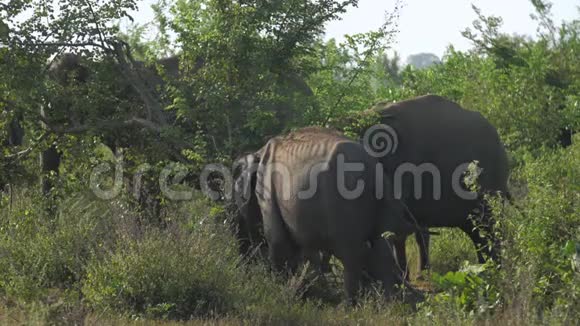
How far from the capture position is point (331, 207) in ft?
32.8

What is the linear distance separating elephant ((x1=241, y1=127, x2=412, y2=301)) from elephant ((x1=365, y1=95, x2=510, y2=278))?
178 centimetres

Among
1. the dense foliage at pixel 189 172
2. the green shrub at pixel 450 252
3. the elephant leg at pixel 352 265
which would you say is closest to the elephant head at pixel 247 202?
the dense foliage at pixel 189 172

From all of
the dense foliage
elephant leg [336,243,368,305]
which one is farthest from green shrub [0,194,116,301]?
elephant leg [336,243,368,305]

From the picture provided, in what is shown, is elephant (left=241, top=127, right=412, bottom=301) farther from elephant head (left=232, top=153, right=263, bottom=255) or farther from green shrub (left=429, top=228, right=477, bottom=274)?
green shrub (left=429, top=228, right=477, bottom=274)

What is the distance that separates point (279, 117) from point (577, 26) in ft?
50.1

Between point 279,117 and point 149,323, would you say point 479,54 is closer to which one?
point 279,117

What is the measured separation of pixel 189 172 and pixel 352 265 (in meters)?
2.70

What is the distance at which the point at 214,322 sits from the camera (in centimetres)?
888

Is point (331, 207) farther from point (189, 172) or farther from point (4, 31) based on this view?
point (4, 31)

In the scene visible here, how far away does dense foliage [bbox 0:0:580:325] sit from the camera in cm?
899

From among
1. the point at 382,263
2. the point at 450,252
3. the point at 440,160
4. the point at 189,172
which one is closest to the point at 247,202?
the point at 189,172

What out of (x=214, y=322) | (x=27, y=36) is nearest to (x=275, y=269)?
(x=214, y=322)

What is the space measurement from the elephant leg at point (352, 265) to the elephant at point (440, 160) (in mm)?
2204

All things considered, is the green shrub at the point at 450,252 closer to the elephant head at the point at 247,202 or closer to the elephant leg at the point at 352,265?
the elephant head at the point at 247,202
